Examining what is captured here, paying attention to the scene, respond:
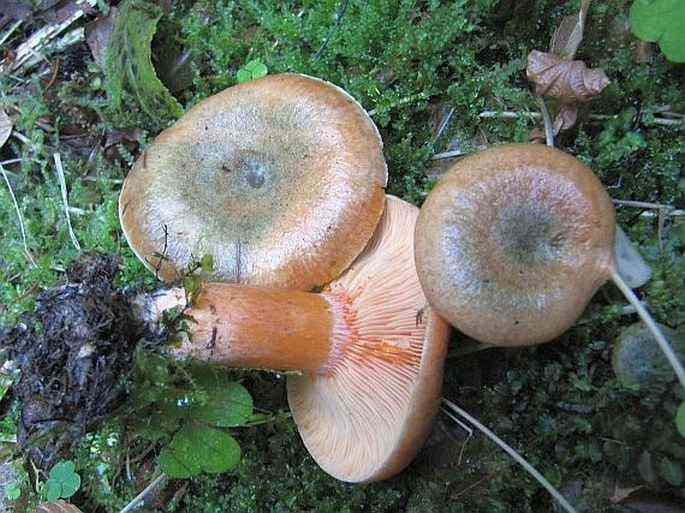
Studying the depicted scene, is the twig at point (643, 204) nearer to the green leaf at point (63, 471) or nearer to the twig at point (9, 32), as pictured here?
the green leaf at point (63, 471)

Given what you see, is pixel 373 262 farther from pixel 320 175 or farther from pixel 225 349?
pixel 225 349

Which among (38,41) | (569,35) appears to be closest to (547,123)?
(569,35)

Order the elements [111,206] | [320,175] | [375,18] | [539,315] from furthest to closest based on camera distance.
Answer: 1. [111,206]
2. [375,18]
3. [320,175]
4. [539,315]

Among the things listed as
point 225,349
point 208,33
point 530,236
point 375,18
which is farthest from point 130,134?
point 530,236

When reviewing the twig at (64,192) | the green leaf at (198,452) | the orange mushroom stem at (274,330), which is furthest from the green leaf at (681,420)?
the twig at (64,192)

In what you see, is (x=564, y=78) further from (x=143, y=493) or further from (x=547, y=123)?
(x=143, y=493)
